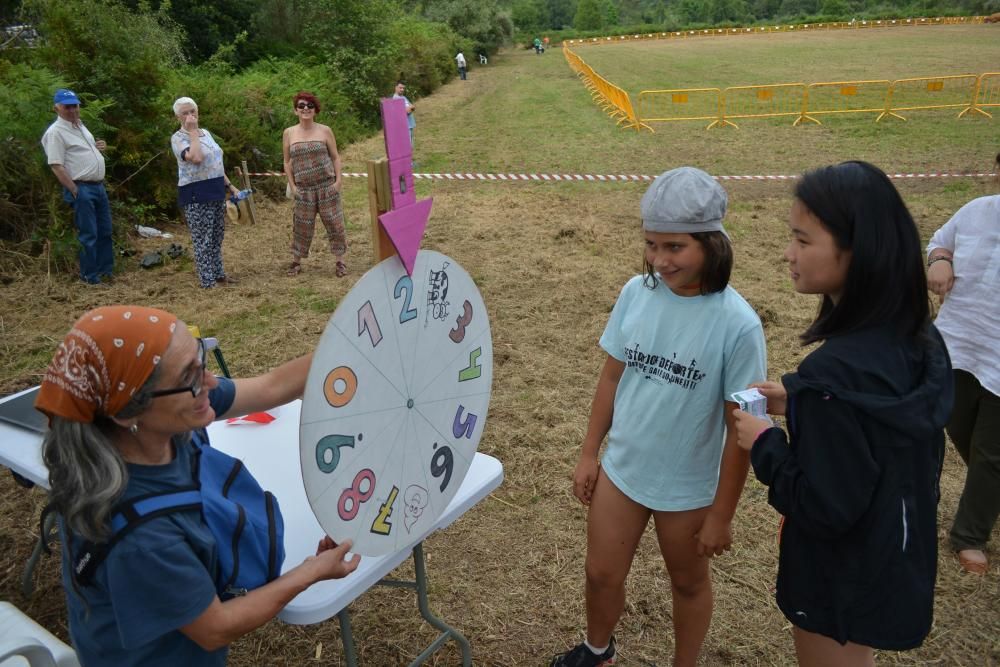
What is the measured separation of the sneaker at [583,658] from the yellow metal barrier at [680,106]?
43.5ft

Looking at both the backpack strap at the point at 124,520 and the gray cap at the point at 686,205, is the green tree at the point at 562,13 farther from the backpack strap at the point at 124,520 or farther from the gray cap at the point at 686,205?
the backpack strap at the point at 124,520

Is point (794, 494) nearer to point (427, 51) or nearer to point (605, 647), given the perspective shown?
point (605, 647)

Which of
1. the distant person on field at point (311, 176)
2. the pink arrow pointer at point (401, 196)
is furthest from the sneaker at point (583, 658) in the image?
the distant person on field at point (311, 176)

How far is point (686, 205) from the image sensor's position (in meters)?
1.72

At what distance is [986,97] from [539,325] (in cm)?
1436

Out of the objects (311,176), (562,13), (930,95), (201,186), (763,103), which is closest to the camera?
(201,186)

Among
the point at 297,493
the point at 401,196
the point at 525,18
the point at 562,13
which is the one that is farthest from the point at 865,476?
the point at 562,13

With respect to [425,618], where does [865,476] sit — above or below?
above

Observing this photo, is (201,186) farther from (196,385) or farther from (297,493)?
(196,385)

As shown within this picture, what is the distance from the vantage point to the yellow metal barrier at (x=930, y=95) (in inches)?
534

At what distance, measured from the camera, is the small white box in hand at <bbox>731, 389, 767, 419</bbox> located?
1.48 m

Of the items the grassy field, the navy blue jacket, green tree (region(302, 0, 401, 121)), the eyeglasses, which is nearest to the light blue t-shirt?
the navy blue jacket

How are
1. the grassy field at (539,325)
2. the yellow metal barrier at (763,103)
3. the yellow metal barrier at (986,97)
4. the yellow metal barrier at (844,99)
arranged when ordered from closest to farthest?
the grassy field at (539,325), the yellow metal barrier at (986,97), the yellow metal barrier at (844,99), the yellow metal barrier at (763,103)

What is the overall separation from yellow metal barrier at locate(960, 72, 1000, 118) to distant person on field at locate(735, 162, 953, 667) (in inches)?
578
